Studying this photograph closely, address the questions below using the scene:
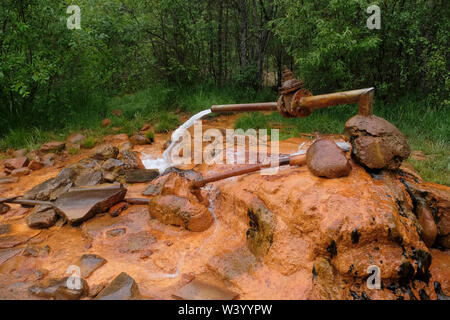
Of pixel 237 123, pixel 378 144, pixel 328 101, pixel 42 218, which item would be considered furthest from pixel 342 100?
pixel 237 123

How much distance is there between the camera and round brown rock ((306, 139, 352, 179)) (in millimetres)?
2551

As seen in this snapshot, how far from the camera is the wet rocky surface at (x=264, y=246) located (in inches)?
87.5

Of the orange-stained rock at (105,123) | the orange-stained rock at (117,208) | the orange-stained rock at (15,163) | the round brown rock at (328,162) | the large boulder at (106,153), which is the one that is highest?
the round brown rock at (328,162)

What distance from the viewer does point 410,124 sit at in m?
5.79

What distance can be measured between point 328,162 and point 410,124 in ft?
13.3

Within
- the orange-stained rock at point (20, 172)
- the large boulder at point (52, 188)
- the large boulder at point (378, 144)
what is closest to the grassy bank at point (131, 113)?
the orange-stained rock at point (20, 172)

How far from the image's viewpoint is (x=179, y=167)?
484 centimetres

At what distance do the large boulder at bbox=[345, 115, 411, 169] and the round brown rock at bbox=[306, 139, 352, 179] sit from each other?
16 centimetres

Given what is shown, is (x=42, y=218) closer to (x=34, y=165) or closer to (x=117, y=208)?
(x=117, y=208)

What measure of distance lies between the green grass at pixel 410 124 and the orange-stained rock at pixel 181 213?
2.69 meters

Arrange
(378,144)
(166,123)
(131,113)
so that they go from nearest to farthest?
(378,144) → (166,123) → (131,113)

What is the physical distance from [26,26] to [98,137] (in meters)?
2.27

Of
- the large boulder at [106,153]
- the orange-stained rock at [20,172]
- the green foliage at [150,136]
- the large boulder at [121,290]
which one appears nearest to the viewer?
the large boulder at [121,290]

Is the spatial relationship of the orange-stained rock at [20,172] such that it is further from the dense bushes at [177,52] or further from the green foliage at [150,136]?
the green foliage at [150,136]
